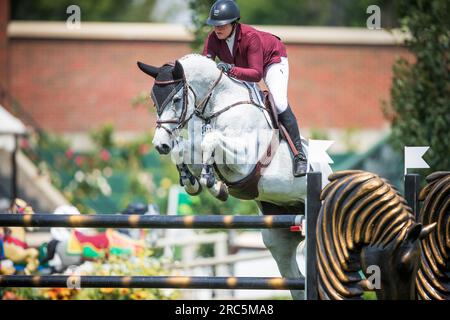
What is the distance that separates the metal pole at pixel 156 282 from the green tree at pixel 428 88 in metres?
4.81

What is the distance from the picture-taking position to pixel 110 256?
8.20 m

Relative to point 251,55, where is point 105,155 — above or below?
below

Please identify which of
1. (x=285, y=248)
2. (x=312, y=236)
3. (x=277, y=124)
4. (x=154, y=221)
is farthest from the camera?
(x=285, y=248)

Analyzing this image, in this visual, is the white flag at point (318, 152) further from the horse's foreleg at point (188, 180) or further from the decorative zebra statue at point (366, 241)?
the horse's foreleg at point (188, 180)

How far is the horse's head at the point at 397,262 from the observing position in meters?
4.52

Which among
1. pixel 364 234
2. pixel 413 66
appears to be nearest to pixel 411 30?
pixel 413 66

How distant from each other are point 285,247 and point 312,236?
6.18 feet

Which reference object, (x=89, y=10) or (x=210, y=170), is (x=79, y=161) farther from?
(x=89, y=10)

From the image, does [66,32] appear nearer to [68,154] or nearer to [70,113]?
[70,113]

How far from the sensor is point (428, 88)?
9.66 meters

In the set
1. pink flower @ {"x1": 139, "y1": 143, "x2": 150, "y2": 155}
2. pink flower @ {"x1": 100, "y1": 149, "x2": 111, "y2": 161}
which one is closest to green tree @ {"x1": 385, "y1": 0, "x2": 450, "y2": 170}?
pink flower @ {"x1": 139, "y1": 143, "x2": 150, "y2": 155}

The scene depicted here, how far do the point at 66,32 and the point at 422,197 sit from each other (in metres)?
15.3

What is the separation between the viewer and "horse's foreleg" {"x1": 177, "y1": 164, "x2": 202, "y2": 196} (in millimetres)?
6059

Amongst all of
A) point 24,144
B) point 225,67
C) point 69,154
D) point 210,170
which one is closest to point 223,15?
point 225,67
